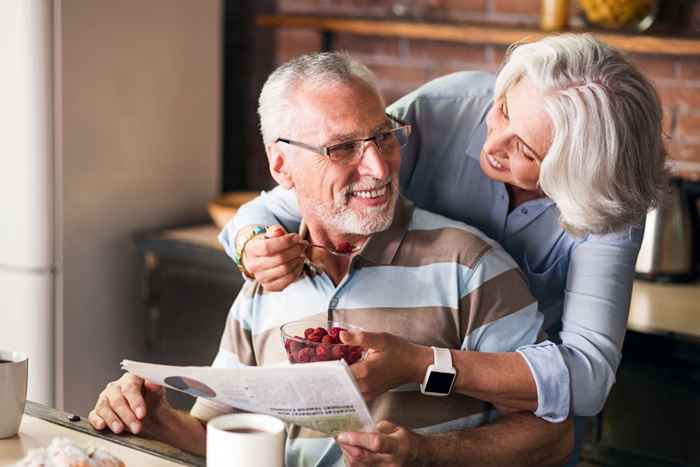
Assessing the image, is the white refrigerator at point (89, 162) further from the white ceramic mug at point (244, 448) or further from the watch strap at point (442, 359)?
the white ceramic mug at point (244, 448)

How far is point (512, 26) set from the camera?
3.21m

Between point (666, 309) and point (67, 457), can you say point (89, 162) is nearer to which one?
point (666, 309)

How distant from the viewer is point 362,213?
2043mm

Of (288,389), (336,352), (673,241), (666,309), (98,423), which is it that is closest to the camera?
(288,389)

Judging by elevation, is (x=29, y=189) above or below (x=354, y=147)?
below

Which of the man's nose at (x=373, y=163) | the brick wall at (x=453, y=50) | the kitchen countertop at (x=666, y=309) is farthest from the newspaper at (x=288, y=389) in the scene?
the brick wall at (x=453, y=50)

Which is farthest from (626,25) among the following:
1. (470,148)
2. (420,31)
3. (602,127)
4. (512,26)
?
Answer: (602,127)

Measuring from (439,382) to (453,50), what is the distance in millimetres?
1738

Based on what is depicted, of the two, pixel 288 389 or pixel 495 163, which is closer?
pixel 288 389

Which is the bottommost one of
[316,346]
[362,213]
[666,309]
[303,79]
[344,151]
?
[666,309]

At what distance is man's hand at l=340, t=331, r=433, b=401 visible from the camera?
70.6 inches

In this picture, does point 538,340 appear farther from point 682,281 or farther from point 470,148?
point 682,281

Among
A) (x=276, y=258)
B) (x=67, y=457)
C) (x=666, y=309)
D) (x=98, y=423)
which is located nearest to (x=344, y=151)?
(x=276, y=258)

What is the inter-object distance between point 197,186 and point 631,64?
179 centimetres
